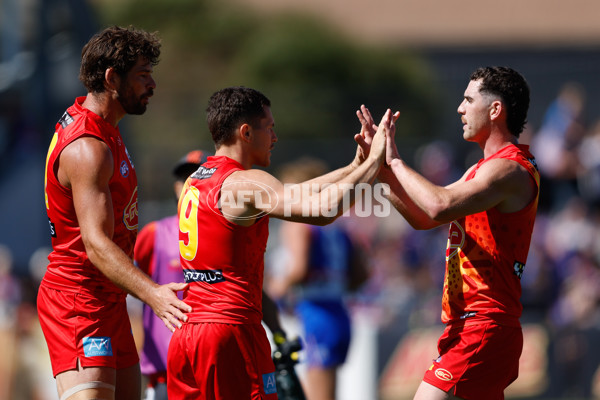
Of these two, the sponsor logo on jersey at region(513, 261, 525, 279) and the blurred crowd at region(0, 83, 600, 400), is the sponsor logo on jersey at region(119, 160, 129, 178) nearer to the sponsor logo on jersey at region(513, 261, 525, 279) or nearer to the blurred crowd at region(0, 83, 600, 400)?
the sponsor logo on jersey at region(513, 261, 525, 279)

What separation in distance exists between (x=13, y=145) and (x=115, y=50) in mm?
11595

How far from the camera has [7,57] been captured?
1641cm

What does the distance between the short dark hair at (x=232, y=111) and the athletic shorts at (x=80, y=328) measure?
115 cm

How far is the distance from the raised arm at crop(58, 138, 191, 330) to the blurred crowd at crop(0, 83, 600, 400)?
259 inches

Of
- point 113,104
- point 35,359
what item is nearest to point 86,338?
point 113,104

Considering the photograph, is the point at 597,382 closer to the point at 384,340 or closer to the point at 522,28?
the point at 384,340

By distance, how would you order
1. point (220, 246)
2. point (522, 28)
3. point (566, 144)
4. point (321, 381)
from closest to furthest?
point (220, 246) < point (321, 381) < point (566, 144) < point (522, 28)

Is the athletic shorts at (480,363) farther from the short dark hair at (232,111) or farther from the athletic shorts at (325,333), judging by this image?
the athletic shorts at (325,333)

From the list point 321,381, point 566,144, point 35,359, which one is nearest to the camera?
point 321,381

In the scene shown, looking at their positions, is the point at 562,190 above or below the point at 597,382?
above

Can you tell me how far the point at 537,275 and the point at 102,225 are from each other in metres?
10.6

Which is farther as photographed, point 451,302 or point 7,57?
point 7,57

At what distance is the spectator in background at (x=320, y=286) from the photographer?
326 inches

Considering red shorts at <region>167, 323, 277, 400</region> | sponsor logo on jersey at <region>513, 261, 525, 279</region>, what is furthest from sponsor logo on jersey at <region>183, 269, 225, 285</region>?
sponsor logo on jersey at <region>513, 261, 525, 279</region>
